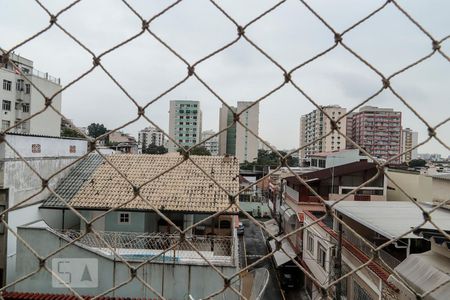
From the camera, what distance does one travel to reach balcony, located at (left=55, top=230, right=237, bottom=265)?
4559mm

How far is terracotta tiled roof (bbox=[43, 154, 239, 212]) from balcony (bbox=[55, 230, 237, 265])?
60cm

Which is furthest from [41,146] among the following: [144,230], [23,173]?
[144,230]

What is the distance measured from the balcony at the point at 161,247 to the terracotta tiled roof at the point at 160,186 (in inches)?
23.5

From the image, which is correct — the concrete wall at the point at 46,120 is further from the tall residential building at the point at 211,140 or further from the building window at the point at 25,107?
the tall residential building at the point at 211,140

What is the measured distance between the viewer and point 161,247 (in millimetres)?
5168

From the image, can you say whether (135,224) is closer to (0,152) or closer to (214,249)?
(214,249)

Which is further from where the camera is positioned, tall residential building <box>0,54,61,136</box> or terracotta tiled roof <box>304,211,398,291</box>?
tall residential building <box>0,54,61,136</box>

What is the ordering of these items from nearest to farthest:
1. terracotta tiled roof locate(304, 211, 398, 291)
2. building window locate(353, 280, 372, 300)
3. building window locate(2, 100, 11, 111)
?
1. terracotta tiled roof locate(304, 211, 398, 291)
2. building window locate(353, 280, 372, 300)
3. building window locate(2, 100, 11, 111)

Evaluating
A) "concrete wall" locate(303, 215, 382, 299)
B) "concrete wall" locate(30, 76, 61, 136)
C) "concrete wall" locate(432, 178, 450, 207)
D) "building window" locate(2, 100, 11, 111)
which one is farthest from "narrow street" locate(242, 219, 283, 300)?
"building window" locate(2, 100, 11, 111)

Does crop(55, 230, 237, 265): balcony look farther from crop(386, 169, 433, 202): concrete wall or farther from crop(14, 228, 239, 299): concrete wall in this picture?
crop(386, 169, 433, 202): concrete wall

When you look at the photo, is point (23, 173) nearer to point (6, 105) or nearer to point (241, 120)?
point (241, 120)

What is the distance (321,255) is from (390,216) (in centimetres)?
283

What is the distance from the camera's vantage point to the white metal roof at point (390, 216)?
3.29m

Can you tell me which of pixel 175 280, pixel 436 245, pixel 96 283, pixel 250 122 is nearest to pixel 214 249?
pixel 175 280
